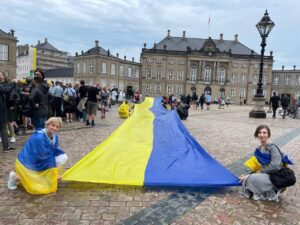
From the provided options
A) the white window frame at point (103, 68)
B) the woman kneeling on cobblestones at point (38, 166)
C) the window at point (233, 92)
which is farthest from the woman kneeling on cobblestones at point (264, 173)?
the window at point (233, 92)

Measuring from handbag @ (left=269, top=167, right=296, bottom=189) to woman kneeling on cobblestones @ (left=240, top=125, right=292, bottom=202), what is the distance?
0.06m

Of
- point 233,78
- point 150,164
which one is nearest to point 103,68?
point 233,78

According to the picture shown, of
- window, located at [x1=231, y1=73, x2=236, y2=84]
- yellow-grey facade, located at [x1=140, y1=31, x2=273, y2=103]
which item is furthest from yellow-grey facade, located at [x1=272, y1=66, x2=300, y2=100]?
window, located at [x1=231, y1=73, x2=236, y2=84]

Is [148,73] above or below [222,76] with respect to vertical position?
above

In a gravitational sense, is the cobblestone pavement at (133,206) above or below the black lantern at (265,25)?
below

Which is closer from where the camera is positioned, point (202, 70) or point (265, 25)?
point (265, 25)

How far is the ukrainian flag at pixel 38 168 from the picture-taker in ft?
14.1

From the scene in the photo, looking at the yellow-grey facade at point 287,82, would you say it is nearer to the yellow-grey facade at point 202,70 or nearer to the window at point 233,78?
the yellow-grey facade at point 202,70

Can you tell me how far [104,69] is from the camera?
6875 centimetres

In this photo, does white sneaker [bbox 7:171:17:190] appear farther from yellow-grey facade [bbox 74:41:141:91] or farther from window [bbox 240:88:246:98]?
window [bbox 240:88:246:98]

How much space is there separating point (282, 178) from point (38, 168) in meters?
3.63

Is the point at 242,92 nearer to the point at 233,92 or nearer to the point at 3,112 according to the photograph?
the point at 233,92

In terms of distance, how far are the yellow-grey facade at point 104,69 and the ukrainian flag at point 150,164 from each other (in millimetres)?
60673

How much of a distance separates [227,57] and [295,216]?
2804 inches
